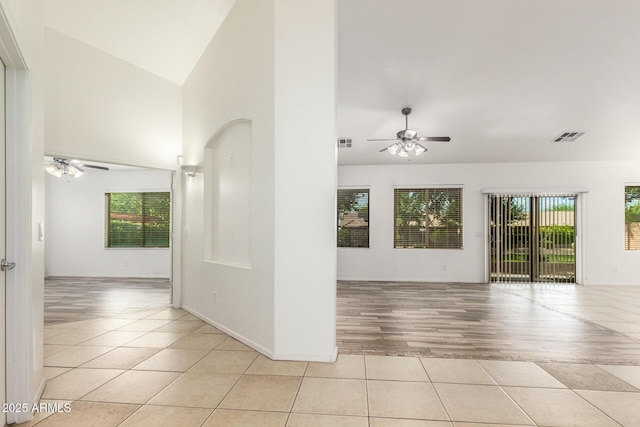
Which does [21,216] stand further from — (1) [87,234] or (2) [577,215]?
(2) [577,215]

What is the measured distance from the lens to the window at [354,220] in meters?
8.12

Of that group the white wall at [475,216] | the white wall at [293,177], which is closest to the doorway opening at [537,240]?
the white wall at [475,216]

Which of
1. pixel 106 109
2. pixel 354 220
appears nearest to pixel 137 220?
pixel 106 109

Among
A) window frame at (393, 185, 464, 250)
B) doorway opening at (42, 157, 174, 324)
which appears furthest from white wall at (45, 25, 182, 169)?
window frame at (393, 185, 464, 250)

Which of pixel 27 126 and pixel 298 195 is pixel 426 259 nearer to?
pixel 298 195

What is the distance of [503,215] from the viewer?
7.73 meters

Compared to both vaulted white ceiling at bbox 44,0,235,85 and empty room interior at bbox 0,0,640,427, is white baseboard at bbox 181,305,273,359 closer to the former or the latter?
empty room interior at bbox 0,0,640,427

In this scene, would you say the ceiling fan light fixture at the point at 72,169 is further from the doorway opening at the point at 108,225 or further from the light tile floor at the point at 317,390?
the light tile floor at the point at 317,390

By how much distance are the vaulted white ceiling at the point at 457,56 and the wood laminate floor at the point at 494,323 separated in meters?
3.03

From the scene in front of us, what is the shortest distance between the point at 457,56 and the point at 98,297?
681 cm

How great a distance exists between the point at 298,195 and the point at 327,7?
168cm

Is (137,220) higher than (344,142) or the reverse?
the reverse

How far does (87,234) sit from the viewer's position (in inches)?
329

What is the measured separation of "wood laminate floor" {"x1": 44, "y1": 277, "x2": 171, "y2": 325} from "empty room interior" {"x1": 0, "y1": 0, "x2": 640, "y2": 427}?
8cm
